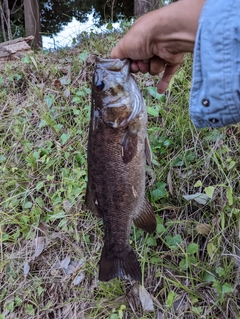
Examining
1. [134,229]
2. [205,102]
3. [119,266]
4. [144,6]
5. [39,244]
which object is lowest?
[39,244]

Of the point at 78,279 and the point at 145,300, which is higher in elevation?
the point at 145,300

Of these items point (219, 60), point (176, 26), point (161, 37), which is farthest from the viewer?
point (161, 37)

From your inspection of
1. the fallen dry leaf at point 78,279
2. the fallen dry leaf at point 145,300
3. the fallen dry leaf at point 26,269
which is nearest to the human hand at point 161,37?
the fallen dry leaf at point 145,300

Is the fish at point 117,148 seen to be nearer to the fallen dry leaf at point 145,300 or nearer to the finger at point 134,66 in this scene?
the finger at point 134,66

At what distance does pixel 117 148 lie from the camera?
1.76m

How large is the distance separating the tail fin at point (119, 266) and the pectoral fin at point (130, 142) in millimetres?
590

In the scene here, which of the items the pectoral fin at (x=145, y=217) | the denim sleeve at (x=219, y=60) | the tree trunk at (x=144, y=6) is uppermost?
the denim sleeve at (x=219, y=60)

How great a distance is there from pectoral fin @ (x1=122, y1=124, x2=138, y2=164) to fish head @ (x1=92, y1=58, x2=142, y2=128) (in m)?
0.05

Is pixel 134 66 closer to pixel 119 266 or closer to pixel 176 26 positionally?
pixel 176 26

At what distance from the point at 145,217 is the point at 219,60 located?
3.43 ft

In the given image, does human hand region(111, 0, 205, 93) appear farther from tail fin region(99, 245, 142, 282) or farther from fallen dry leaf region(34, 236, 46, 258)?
fallen dry leaf region(34, 236, 46, 258)

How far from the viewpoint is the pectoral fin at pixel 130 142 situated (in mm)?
1741

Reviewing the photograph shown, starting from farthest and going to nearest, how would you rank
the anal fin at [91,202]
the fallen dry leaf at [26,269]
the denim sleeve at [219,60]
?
1. the fallen dry leaf at [26,269]
2. the anal fin at [91,202]
3. the denim sleeve at [219,60]

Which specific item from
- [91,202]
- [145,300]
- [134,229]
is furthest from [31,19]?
[145,300]
